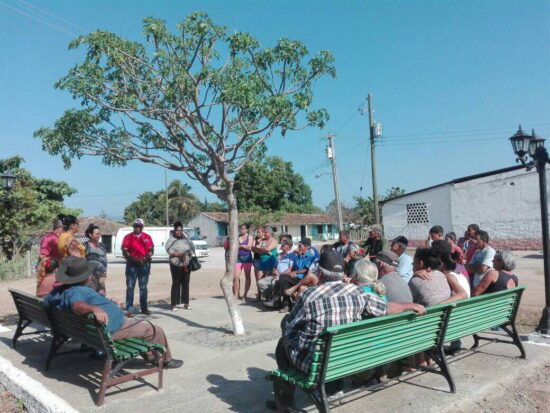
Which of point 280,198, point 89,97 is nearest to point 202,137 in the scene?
point 89,97

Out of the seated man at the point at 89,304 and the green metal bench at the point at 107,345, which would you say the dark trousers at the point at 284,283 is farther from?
the green metal bench at the point at 107,345

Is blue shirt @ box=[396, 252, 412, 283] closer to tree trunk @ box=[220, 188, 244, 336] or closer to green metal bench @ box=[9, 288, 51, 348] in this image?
tree trunk @ box=[220, 188, 244, 336]

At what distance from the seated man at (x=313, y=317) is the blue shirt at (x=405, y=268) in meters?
2.88

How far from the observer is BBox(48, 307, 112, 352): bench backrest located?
13.8 ft

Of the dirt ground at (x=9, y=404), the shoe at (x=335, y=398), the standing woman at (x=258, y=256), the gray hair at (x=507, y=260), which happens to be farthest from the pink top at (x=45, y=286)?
the gray hair at (x=507, y=260)

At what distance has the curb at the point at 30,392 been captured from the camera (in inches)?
162

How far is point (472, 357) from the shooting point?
217 inches

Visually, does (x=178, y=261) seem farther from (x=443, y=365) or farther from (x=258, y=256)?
(x=443, y=365)

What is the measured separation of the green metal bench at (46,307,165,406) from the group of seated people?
122 centimetres

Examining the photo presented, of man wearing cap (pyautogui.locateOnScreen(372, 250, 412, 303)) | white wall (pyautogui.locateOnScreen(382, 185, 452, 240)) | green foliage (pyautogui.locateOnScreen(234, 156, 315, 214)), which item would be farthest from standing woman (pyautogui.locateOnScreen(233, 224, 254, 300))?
green foliage (pyautogui.locateOnScreen(234, 156, 315, 214))

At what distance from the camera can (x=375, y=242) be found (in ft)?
29.4

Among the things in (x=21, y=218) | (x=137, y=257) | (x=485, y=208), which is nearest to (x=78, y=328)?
(x=137, y=257)

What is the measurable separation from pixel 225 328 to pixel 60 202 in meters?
23.9

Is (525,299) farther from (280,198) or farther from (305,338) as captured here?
(280,198)
